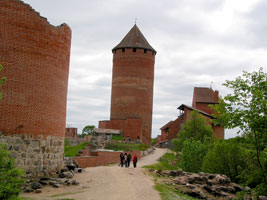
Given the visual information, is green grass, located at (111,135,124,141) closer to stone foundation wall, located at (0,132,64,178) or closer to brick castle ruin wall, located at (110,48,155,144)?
brick castle ruin wall, located at (110,48,155,144)

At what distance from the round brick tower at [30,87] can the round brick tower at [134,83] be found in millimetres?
34659

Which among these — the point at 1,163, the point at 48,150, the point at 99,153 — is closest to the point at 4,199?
the point at 1,163

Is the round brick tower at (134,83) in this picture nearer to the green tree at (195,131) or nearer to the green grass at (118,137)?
the green grass at (118,137)

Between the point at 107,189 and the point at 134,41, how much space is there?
134ft

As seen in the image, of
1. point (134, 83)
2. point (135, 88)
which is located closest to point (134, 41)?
point (134, 83)

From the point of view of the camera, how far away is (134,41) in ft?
180

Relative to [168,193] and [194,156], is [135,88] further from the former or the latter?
[168,193]

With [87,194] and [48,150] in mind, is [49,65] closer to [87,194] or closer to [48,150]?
[48,150]

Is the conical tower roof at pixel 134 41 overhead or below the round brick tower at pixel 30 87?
overhead

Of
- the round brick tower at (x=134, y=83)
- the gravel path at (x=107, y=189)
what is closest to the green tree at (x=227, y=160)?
the gravel path at (x=107, y=189)

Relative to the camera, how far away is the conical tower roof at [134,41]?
5417 cm

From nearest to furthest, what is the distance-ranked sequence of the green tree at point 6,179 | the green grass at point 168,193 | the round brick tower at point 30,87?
the green tree at point 6,179
the green grass at point 168,193
the round brick tower at point 30,87

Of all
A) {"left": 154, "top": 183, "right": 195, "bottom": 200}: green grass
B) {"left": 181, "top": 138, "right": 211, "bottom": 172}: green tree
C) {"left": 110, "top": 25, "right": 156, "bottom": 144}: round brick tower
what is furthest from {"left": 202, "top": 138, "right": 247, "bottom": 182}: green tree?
{"left": 110, "top": 25, "right": 156, "bottom": 144}: round brick tower

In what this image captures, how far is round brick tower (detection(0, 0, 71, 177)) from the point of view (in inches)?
639
